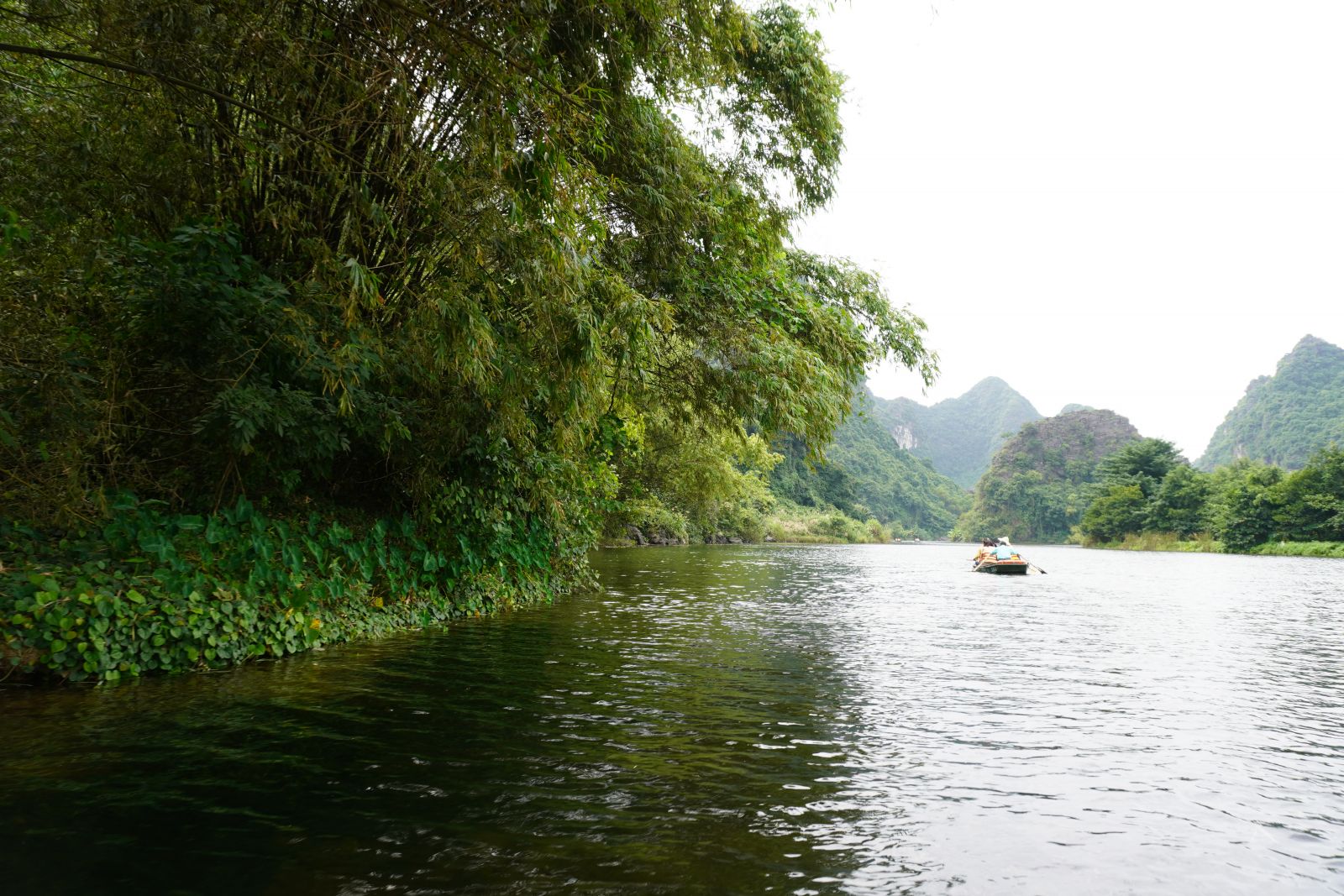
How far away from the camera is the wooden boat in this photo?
3155cm

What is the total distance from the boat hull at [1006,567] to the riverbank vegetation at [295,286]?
83.0ft

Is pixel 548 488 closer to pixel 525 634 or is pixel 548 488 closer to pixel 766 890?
pixel 525 634

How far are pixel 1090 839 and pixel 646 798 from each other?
2.77 meters

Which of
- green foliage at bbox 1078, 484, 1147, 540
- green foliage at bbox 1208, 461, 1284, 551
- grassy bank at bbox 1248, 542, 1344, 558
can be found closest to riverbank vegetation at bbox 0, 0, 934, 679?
grassy bank at bbox 1248, 542, 1344, 558

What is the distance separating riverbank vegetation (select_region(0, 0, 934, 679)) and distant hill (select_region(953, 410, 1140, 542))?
352 ft

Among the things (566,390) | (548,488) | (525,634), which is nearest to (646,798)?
(566,390)

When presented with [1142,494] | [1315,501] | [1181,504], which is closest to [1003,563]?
[1315,501]

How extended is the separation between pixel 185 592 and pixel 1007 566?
30858 mm

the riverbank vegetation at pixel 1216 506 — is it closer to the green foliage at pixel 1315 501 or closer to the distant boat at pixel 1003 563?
the green foliage at pixel 1315 501

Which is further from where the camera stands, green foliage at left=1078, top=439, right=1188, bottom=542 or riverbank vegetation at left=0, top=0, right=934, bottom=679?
green foliage at left=1078, top=439, right=1188, bottom=542

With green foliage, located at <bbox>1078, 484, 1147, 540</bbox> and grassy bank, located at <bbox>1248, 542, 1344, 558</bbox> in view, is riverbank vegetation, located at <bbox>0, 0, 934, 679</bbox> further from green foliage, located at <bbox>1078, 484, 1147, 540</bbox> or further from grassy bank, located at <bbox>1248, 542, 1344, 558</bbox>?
green foliage, located at <bbox>1078, 484, 1147, 540</bbox>

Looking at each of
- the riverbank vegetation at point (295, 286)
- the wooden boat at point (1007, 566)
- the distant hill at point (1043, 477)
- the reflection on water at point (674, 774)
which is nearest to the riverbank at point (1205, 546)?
the wooden boat at point (1007, 566)

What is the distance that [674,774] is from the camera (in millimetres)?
5414

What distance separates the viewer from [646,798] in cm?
492
